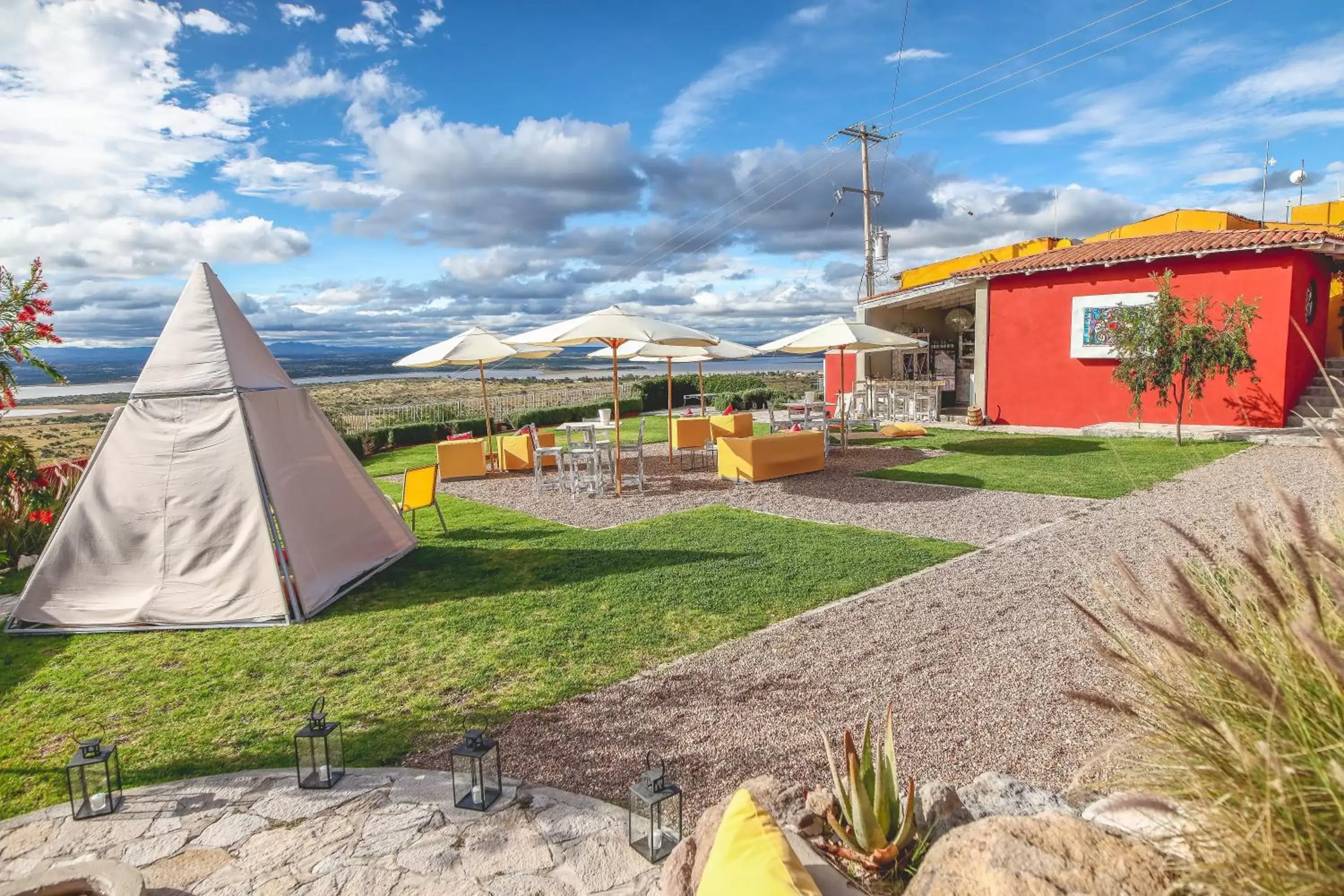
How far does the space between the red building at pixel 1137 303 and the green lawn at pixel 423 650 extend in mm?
11081

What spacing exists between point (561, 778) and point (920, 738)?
1876 millimetres

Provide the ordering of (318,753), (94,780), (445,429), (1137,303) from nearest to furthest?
(94,780), (318,753), (1137,303), (445,429)

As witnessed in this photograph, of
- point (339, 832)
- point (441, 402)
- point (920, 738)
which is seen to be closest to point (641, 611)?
point (920, 738)

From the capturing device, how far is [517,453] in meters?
14.2

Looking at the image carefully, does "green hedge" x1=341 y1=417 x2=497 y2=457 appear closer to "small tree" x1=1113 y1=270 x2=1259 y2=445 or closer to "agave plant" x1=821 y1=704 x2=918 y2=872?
"small tree" x1=1113 y1=270 x2=1259 y2=445

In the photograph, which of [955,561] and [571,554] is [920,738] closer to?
[955,561]

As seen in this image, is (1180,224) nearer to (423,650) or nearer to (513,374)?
(423,650)

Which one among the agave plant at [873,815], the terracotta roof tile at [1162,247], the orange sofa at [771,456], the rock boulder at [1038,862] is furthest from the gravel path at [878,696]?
the terracotta roof tile at [1162,247]

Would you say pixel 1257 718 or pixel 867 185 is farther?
pixel 867 185

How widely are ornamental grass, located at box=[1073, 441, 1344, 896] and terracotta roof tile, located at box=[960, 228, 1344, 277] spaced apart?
52.7ft

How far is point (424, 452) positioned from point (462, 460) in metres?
5.16

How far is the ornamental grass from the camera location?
1.31 meters

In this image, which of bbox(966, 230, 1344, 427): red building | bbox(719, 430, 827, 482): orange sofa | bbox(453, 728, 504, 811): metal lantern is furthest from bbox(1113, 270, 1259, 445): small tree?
bbox(453, 728, 504, 811): metal lantern

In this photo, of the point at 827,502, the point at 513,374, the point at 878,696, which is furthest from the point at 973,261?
the point at 513,374
